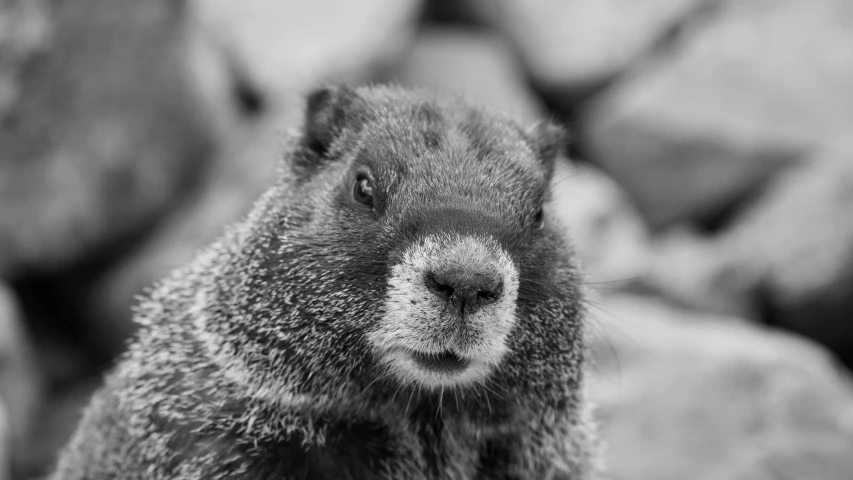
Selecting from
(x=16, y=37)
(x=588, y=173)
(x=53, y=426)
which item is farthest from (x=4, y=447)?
(x=588, y=173)

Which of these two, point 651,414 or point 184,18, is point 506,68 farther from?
point 651,414

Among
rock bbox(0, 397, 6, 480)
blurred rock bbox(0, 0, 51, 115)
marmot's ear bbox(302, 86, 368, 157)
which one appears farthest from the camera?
blurred rock bbox(0, 0, 51, 115)

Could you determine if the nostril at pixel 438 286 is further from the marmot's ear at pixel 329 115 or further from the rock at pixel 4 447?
the rock at pixel 4 447

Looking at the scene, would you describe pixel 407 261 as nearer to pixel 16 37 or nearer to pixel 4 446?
pixel 4 446

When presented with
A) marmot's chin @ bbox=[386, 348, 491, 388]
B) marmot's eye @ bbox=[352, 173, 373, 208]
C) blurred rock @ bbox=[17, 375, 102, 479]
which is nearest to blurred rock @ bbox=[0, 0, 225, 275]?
blurred rock @ bbox=[17, 375, 102, 479]

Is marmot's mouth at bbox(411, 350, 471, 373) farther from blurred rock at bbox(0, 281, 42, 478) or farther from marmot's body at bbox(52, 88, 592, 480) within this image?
blurred rock at bbox(0, 281, 42, 478)

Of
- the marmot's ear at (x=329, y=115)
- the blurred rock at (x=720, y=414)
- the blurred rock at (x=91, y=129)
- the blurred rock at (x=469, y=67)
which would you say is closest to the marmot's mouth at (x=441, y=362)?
the marmot's ear at (x=329, y=115)

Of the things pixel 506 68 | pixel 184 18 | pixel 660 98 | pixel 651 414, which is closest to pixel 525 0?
pixel 506 68

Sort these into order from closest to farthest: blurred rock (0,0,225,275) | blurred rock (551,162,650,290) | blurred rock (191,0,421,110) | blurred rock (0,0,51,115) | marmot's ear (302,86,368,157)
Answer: marmot's ear (302,86,368,157), blurred rock (0,0,51,115), blurred rock (0,0,225,275), blurred rock (551,162,650,290), blurred rock (191,0,421,110)
